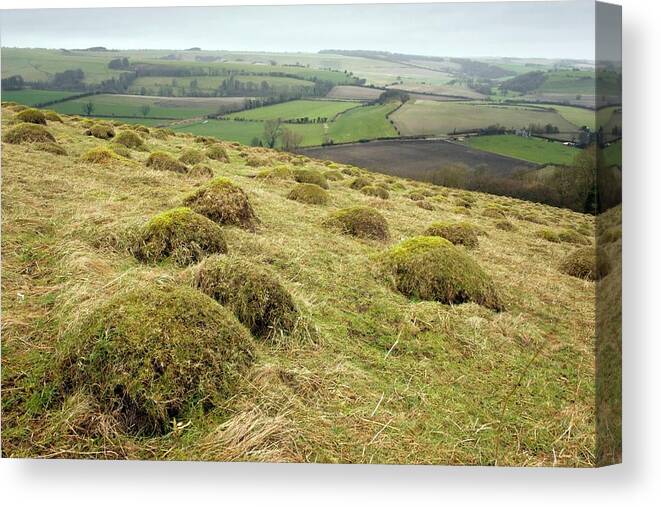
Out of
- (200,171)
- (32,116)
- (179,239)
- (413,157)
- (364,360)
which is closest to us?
(364,360)

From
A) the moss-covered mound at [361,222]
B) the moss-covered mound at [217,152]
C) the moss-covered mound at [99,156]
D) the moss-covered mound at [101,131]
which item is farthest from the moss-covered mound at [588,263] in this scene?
the moss-covered mound at [99,156]

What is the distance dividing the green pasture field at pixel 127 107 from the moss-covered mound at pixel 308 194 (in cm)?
110

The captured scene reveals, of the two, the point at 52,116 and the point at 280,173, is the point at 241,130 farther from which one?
the point at 52,116

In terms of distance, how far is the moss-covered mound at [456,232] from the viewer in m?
5.55

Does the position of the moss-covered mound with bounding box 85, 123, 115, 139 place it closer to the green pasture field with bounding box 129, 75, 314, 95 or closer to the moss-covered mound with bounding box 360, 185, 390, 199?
the green pasture field with bounding box 129, 75, 314, 95

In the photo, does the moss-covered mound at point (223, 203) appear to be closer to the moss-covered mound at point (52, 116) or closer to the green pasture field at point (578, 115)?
the moss-covered mound at point (52, 116)

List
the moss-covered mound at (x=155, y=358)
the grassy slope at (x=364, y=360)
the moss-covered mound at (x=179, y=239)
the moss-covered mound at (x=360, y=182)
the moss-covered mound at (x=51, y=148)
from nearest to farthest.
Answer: the moss-covered mound at (x=155, y=358)
the grassy slope at (x=364, y=360)
the moss-covered mound at (x=179, y=239)
the moss-covered mound at (x=360, y=182)
the moss-covered mound at (x=51, y=148)

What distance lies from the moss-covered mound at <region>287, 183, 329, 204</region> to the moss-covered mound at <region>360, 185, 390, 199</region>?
1.23 ft

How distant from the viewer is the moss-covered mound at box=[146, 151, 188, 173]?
6194 millimetres

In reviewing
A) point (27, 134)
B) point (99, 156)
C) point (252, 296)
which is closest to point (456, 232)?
point (252, 296)

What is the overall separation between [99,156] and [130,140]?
540mm

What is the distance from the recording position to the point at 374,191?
574 cm

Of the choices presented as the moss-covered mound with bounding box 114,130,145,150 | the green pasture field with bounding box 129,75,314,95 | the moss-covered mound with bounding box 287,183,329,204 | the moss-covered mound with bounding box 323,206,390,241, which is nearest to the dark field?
the moss-covered mound with bounding box 287,183,329,204
